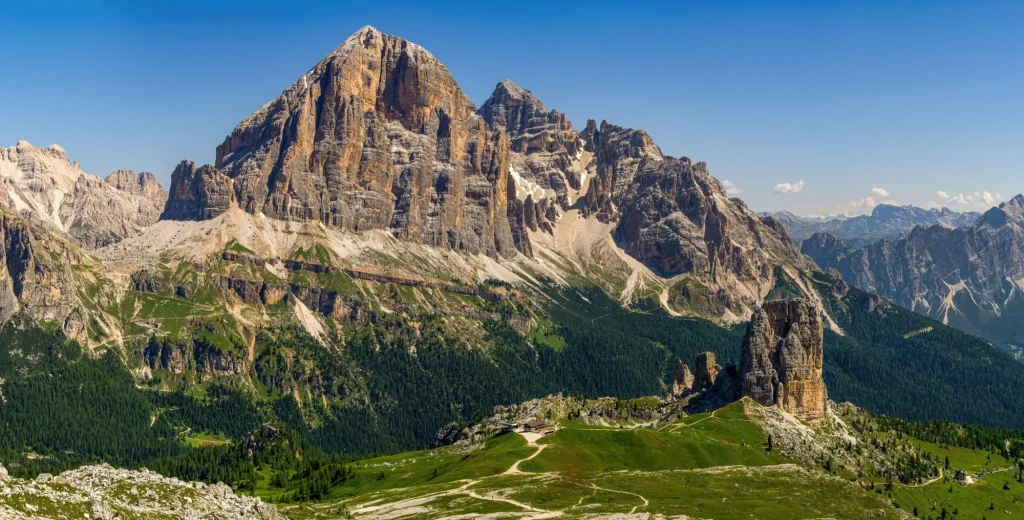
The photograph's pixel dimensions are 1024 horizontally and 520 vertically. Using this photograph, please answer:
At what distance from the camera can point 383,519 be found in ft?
596

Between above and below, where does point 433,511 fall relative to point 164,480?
below

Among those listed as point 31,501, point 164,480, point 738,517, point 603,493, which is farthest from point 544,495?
point 31,501

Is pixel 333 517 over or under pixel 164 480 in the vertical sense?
under

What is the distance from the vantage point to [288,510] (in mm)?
188750

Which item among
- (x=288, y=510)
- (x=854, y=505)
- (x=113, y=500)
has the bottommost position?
(x=854, y=505)

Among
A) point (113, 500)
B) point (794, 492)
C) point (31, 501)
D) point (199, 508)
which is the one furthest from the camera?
point (794, 492)

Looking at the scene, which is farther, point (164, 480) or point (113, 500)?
point (164, 480)

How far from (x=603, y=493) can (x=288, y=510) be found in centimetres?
6322

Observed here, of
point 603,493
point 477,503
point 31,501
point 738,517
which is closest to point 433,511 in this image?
point 477,503

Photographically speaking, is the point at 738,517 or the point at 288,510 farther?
the point at 288,510

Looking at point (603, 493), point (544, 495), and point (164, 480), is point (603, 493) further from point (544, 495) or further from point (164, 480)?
point (164, 480)

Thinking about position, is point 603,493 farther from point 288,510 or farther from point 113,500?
point 113,500

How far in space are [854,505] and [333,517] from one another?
341 feet

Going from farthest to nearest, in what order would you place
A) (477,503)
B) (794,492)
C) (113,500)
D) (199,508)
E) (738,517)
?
(794,492) → (477,503) → (738,517) → (199,508) → (113,500)
